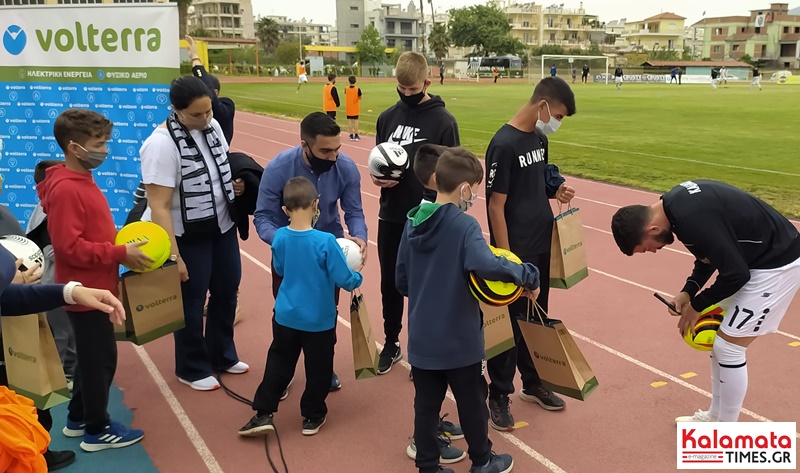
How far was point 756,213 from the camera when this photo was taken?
340 centimetres

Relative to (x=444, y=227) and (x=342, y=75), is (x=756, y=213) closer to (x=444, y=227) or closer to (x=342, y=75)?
(x=444, y=227)

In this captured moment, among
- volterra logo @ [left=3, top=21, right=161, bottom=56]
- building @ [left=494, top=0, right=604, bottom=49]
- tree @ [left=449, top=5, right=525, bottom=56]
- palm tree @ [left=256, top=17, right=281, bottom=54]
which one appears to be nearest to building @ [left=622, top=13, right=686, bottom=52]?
building @ [left=494, top=0, right=604, bottom=49]

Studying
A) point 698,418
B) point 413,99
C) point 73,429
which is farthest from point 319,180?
point 698,418

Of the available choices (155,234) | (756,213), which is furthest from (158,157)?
(756,213)

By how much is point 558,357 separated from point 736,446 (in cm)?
133

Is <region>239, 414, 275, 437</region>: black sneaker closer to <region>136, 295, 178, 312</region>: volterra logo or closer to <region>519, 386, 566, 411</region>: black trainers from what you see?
<region>136, 295, 178, 312</region>: volterra logo

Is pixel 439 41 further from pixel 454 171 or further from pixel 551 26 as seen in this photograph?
pixel 454 171

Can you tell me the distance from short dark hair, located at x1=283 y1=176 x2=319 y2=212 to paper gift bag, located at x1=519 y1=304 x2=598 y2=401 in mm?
1458

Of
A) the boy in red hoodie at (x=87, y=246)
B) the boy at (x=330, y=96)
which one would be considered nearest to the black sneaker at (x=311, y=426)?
the boy in red hoodie at (x=87, y=246)

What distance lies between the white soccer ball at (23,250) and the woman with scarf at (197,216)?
0.91 m

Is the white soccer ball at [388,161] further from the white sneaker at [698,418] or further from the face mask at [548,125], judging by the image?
the white sneaker at [698,418]

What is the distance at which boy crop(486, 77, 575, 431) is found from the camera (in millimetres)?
3959

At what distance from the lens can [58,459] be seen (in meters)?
3.69

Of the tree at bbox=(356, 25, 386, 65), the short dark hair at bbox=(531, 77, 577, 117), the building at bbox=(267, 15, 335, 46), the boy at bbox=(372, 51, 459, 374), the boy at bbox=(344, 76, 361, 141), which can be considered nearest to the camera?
the short dark hair at bbox=(531, 77, 577, 117)
